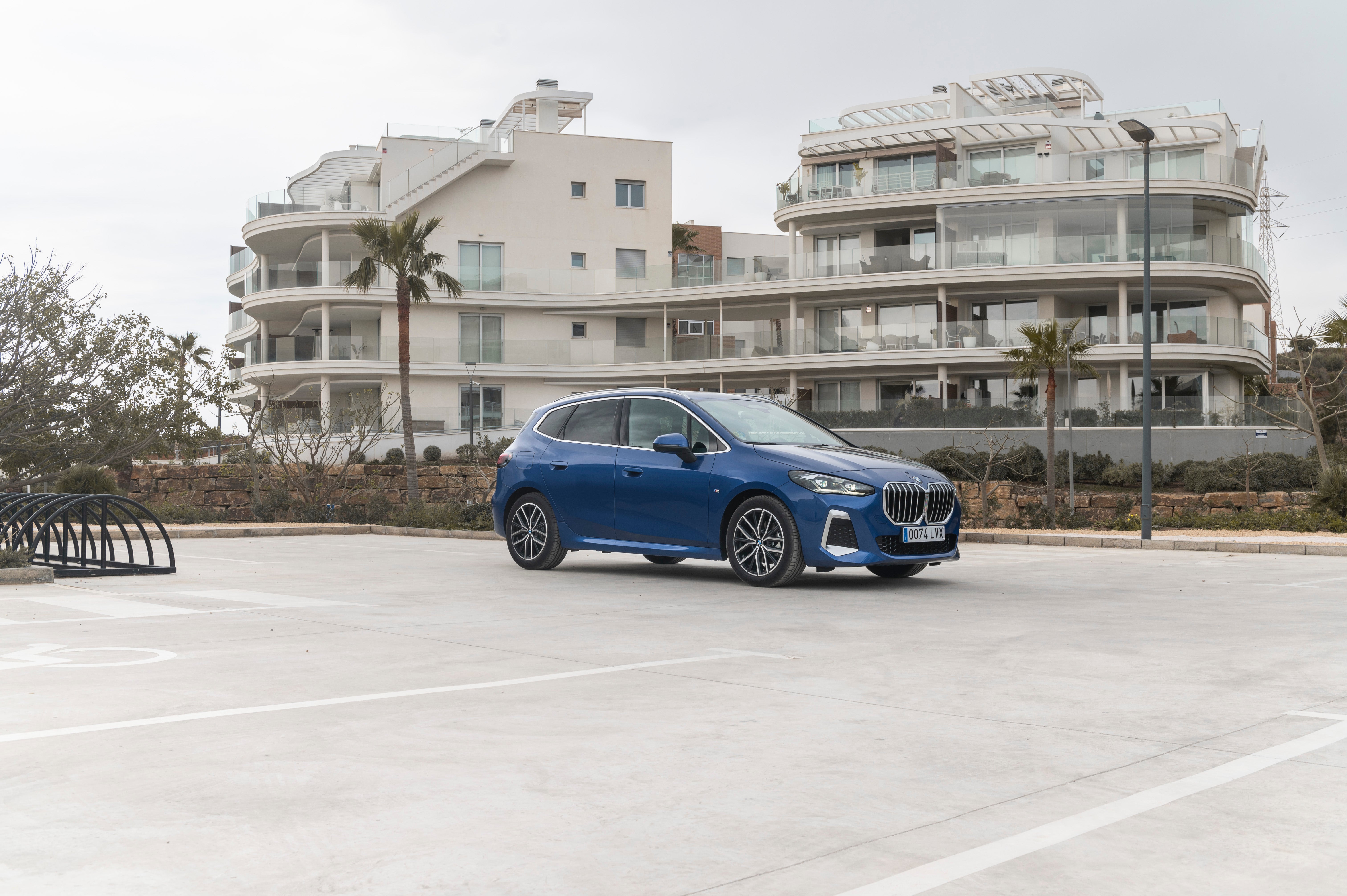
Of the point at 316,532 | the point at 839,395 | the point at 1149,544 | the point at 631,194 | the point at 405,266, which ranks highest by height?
the point at 631,194

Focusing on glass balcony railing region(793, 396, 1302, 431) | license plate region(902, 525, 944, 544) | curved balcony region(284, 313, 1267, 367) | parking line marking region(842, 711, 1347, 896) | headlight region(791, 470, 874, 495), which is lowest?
parking line marking region(842, 711, 1347, 896)

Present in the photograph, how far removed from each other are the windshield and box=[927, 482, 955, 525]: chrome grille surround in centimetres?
116

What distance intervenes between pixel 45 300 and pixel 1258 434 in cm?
3171

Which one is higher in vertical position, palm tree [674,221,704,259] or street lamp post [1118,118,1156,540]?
palm tree [674,221,704,259]

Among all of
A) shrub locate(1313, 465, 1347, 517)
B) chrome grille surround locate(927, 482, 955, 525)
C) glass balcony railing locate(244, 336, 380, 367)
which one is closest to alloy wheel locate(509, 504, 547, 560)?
chrome grille surround locate(927, 482, 955, 525)

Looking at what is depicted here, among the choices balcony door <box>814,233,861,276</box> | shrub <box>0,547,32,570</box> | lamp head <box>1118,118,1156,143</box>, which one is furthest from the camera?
balcony door <box>814,233,861,276</box>

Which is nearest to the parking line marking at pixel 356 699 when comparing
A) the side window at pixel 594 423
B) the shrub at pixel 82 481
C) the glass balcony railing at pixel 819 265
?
the side window at pixel 594 423

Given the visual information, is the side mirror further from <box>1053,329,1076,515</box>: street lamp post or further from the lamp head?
<box>1053,329,1076,515</box>: street lamp post

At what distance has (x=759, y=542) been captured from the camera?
36.7ft

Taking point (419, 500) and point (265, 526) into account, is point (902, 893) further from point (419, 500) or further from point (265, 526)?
point (419, 500)

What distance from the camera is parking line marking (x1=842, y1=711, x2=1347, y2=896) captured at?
3260 millimetres

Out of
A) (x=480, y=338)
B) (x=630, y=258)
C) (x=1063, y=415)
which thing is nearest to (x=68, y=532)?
(x=1063, y=415)

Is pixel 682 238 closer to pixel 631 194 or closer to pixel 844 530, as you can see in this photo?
pixel 631 194

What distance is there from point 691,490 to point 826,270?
38826mm
